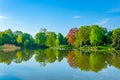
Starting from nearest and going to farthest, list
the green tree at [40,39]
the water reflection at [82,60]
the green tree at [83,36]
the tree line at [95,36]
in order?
1. the water reflection at [82,60]
2. the tree line at [95,36]
3. the green tree at [83,36]
4. the green tree at [40,39]

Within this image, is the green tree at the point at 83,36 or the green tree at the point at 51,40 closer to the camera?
the green tree at the point at 83,36

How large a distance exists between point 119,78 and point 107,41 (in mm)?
53642

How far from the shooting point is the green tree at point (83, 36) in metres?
69.6

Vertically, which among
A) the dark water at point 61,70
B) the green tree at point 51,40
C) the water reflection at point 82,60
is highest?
the green tree at point 51,40

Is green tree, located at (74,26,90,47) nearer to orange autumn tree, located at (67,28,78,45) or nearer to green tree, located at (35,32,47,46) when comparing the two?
orange autumn tree, located at (67,28,78,45)

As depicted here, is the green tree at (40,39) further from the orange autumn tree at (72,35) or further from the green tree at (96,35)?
the green tree at (96,35)

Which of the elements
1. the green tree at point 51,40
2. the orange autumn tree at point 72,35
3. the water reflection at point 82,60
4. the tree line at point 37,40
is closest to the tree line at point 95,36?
the orange autumn tree at point 72,35

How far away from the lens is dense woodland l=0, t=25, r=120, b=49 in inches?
2574

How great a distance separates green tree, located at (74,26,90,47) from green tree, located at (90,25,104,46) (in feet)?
11.4

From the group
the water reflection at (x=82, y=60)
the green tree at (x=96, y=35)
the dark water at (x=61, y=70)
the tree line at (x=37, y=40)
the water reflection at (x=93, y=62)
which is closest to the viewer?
the dark water at (x=61, y=70)

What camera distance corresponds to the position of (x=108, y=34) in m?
69.5

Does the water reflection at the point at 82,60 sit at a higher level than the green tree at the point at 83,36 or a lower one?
lower

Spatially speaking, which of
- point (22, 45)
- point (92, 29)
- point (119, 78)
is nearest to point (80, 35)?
point (92, 29)

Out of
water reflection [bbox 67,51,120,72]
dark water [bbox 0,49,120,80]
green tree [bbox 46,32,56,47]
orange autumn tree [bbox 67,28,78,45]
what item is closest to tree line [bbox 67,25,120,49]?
orange autumn tree [bbox 67,28,78,45]
